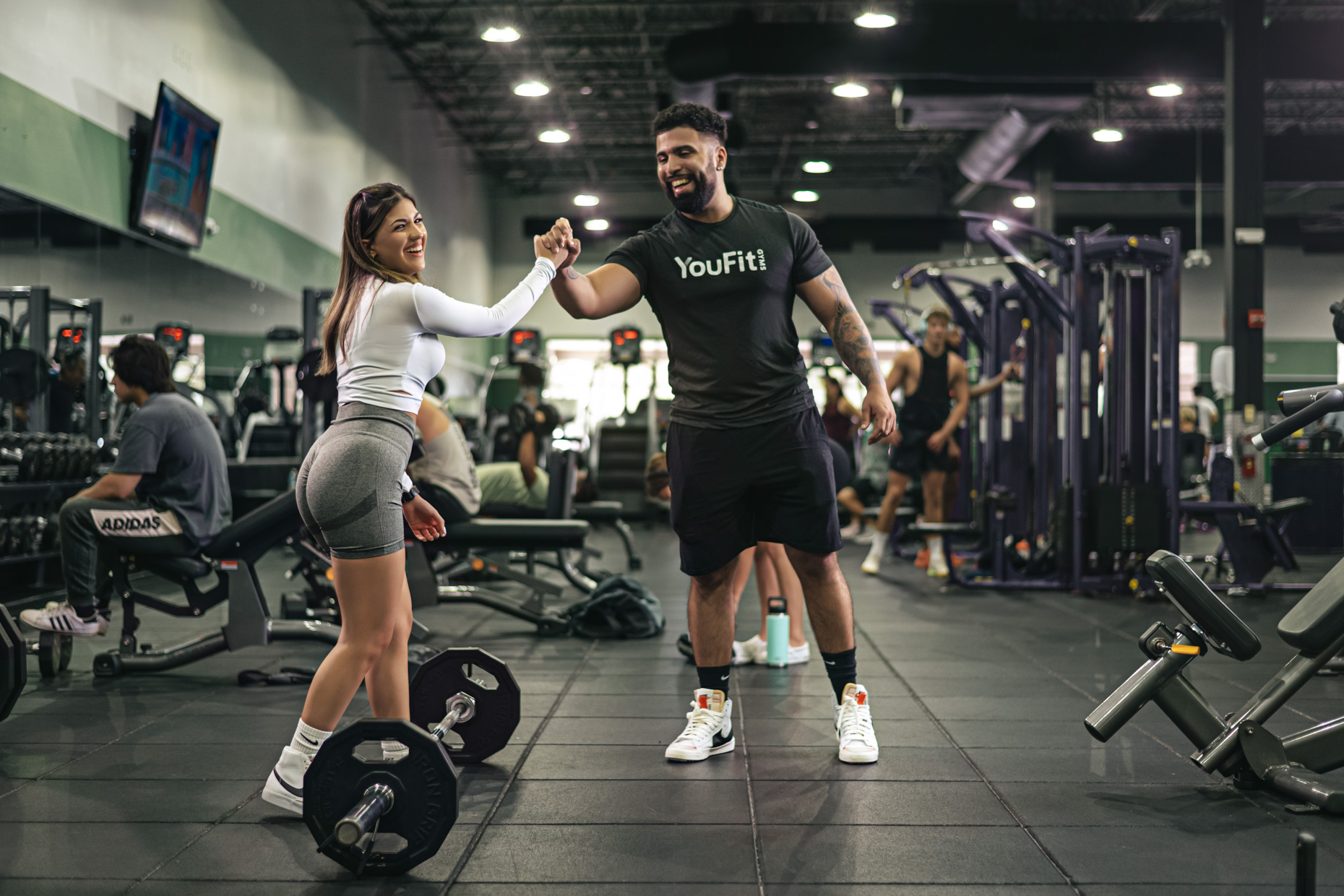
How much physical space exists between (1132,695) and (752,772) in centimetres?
93

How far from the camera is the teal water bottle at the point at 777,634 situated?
4098 millimetres

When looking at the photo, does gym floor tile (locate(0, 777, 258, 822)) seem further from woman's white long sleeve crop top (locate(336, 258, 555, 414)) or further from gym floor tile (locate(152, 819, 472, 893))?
woman's white long sleeve crop top (locate(336, 258, 555, 414))

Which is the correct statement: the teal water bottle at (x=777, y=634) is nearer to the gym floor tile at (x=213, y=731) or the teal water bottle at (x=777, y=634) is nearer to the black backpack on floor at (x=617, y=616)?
the black backpack on floor at (x=617, y=616)

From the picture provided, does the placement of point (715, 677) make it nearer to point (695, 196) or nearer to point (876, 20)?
point (695, 196)

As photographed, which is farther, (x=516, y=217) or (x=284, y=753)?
(x=516, y=217)

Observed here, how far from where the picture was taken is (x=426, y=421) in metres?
4.80

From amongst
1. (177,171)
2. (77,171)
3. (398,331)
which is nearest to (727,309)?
(398,331)

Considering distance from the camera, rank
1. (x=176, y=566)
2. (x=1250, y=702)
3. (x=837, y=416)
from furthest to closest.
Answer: (x=837, y=416), (x=176, y=566), (x=1250, y=702)

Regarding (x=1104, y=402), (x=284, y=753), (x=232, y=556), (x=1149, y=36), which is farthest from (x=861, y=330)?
(x=1149, y=36)

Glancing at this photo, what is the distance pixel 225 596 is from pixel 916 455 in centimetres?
439

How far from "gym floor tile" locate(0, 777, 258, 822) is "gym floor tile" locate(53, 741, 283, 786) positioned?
0.05 metres

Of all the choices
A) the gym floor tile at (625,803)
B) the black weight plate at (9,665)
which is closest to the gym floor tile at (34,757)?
the black weight plate at (9,665)

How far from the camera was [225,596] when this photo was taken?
3.87 m

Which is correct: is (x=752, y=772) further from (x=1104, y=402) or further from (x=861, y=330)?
(x=1104, y=402)
